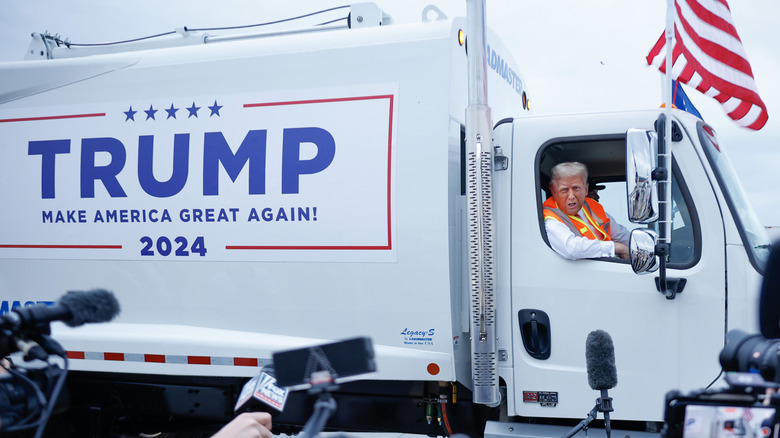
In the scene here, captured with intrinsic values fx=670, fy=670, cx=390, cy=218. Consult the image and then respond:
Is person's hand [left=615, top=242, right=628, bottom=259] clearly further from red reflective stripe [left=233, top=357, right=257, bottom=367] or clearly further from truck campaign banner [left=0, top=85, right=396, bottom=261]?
red reflective stripe [left=233, top=357, right=257, bottom=367]

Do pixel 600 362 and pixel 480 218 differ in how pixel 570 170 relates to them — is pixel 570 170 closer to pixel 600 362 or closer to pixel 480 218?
pixel 480 218

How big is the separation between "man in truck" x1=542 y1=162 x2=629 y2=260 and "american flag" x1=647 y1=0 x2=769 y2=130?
882 mm

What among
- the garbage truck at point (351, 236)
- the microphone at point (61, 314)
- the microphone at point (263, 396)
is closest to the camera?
the microphone at point (61, 314)

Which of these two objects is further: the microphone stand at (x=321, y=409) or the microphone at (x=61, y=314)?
the microphone at (x=61, y=314)

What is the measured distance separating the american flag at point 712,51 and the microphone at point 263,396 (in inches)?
120

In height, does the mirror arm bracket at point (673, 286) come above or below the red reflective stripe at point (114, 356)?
above

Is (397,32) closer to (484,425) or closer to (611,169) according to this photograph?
(611,169)

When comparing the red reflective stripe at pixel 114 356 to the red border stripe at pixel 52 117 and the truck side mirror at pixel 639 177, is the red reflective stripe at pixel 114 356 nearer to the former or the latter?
the red border stripe at pixel 52 117

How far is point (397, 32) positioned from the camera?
3.71 metres

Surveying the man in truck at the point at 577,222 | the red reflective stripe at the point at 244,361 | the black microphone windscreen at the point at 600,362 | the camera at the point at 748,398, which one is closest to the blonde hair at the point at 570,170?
the man in truck at the point at 577,222

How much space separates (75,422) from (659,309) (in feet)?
11.7

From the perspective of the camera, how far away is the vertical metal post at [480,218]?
11.3 ft

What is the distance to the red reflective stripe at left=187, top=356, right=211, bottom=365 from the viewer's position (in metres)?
3.76

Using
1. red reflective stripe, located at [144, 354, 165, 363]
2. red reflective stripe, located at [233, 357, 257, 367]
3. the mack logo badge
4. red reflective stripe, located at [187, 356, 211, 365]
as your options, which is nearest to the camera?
the mack logo badge
